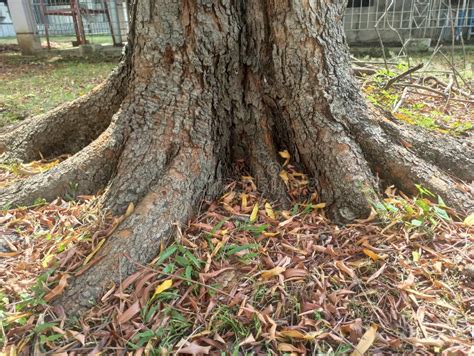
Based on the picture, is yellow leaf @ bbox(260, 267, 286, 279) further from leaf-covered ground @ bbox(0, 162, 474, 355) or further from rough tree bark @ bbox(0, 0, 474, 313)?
rough tree bark @ bbox(0, 0, 474, 313)

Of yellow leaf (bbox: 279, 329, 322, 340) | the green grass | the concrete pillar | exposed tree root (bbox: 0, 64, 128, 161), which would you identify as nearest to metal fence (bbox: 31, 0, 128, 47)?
the concrete pillar

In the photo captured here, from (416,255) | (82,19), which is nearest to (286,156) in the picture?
(416,255)

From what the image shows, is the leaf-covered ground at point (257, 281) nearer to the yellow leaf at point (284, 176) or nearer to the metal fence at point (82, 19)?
the yellow leaf at point (284, 176)

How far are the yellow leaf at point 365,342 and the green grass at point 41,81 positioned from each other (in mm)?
3787

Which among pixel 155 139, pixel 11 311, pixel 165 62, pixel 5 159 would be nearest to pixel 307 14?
pixel 165 62

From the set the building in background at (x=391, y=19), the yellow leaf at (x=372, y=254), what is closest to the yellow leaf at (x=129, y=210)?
the yellow leaf at (x=372, y=254)

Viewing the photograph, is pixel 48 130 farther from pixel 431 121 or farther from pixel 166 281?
pixel 431 121

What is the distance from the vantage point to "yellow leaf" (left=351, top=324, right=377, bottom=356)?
4.63ft

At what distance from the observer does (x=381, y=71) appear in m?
4.39

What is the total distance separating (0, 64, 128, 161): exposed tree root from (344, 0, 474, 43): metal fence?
7.20 metres

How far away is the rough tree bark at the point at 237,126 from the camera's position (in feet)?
6.42

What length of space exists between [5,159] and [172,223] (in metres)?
1.60

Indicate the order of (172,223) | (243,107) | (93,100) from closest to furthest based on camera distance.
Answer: (172,223) → (243,107) → (93,100)

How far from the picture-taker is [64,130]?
271 centimetres
